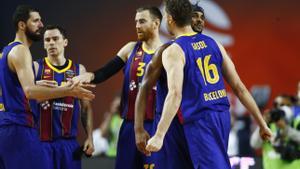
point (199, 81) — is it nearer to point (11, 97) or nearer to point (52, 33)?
point (11, 97)

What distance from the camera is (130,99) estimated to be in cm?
841

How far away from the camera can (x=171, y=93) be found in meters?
6.58

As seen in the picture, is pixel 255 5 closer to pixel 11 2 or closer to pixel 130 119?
pixel 11 2

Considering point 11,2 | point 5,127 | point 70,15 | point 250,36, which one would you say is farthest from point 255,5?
point 5,127

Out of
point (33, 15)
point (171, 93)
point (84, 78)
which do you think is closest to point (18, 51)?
point (33, 15)

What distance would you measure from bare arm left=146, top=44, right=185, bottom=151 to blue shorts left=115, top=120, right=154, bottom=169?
1.70 metres

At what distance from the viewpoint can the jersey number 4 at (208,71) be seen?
6.88 m

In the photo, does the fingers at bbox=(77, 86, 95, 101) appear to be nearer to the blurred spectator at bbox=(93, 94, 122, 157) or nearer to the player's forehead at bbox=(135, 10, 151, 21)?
the player's forehead at bbox=(135, 10, 151, 21)

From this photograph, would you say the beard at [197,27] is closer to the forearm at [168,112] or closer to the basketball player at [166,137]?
the basketball player at [166,137]

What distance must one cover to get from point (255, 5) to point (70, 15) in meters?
3.31

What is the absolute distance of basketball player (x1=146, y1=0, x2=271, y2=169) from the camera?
662 centimetres

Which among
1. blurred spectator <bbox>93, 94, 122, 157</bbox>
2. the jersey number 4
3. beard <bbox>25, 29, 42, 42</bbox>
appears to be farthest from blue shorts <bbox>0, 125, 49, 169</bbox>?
blurred spectator <bbox>93, 94, 122, 157</bbox>

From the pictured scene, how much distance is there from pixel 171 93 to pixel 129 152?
194cm

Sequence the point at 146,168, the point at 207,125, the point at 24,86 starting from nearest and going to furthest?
1. the point at 207,125
2. the point at 24,86
3. the point at 146,168
